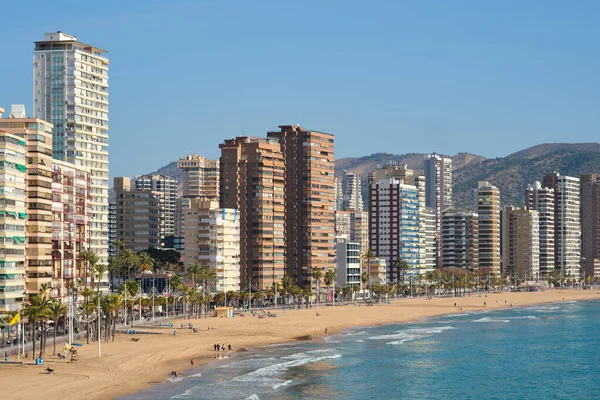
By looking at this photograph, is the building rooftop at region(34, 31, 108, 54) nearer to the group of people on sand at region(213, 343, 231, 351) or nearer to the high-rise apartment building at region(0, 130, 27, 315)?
the high-rise apartment building at region(0, 130, 27, 315)

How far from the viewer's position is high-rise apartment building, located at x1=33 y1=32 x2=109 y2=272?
17988cm

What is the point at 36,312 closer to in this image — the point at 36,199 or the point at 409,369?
the point at 36,199

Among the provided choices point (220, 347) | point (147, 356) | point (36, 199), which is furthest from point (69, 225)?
point (147, 356)

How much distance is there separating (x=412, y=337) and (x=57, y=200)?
5962cm

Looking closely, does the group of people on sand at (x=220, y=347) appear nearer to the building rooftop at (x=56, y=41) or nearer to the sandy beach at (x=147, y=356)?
the sandy beach at (x=147, y=356)

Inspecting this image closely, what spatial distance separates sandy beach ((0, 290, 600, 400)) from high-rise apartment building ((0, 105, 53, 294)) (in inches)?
577

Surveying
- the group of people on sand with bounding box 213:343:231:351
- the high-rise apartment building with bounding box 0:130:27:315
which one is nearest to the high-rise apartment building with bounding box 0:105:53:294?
the high-rise apartment building with bounding box 0:130:27:315

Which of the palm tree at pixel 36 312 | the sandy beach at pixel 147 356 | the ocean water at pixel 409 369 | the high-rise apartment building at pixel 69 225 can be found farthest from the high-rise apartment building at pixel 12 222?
the ocean water at pixel 409 369

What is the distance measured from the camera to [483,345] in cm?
14650

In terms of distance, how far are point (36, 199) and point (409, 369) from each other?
2278 inches

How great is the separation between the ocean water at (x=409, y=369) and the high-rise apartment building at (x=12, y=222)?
29935 millimetres

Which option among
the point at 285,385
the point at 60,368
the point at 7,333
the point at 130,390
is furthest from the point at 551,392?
the point at 7,333

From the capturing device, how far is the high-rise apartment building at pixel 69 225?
489 ft

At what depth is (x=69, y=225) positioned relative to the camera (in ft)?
509
